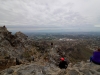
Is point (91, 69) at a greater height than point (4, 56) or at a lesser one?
greater

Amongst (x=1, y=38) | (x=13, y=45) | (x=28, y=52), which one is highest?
(x=1, y=38)

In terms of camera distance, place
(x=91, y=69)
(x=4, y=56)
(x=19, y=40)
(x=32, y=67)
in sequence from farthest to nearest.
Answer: (x=19, y=40) < (x=4, y=56) < (x=32, y=67) < (x=91, y=69)

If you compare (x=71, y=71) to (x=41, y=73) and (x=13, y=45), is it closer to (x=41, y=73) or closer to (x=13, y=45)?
(x=41, y=73)

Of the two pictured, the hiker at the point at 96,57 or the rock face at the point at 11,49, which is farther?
the rock face at the point at 11,49

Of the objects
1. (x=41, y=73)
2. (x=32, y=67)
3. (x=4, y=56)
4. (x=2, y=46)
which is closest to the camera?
(x=41, y=73)

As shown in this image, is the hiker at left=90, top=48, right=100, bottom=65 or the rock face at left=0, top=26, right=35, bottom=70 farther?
the rock face at left=0, top=26, right=35, bottom=70

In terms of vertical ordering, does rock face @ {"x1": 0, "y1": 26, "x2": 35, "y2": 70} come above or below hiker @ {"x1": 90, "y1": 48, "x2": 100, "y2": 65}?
below

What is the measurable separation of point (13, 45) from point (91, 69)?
62.4 ft

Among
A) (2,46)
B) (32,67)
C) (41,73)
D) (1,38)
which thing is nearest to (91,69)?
(41,73)

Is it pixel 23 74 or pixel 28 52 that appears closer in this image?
pixel 23 74

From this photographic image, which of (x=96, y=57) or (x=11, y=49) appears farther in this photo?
(x=11, y=49)

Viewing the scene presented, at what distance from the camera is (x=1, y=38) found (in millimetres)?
22547

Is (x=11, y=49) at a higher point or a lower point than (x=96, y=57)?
lower

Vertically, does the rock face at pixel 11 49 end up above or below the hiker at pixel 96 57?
below
